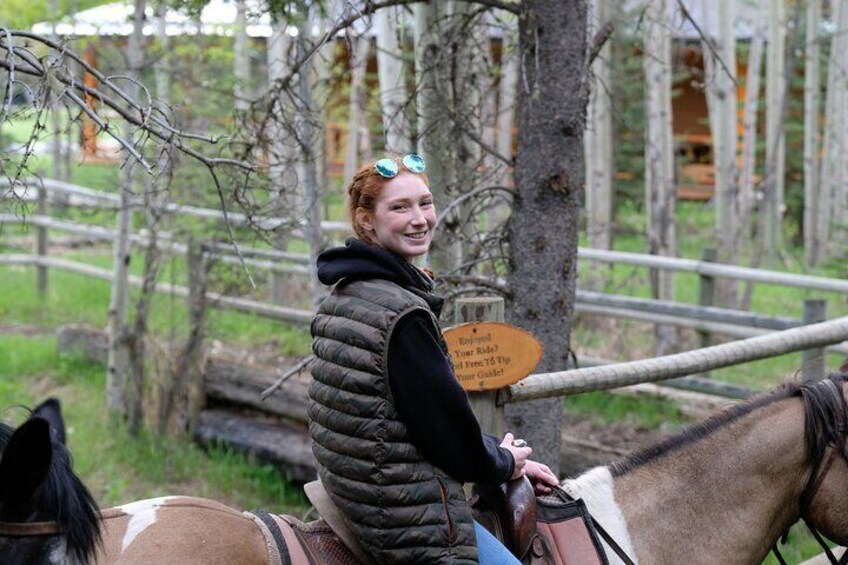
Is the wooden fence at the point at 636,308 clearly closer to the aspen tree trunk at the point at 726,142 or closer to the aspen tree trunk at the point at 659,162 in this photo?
the aspen tree trunk at the point at 659,162

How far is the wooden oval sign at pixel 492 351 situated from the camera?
3.58m

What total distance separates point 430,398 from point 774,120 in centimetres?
1580

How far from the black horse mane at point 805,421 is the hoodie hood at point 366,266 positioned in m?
1.19

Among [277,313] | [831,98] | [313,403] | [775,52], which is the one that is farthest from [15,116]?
[831,98]

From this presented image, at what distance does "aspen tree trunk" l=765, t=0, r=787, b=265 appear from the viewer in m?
15.7

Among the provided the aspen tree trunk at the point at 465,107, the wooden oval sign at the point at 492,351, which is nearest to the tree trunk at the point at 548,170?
the aspen tree trunk at the point at 465,107

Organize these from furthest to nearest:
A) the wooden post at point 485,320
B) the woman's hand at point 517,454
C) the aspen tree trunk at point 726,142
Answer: the aspen tree trunk at point 726,142 → the wooden post at point 485,320 → the woman's hand at point 517,454

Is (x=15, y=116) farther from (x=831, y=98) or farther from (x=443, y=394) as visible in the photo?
(x=831, y=98)

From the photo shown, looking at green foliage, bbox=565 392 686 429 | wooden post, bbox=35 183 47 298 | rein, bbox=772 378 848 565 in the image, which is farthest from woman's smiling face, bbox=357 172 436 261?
wooden post, bbox=35 183 47 298

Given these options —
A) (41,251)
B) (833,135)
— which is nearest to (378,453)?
(41,251)

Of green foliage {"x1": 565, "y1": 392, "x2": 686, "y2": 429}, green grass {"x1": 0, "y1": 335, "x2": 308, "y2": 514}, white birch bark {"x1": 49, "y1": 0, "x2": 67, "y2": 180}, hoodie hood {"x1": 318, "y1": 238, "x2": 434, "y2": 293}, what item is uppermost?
white birch bark {"x1": 49, "y1": 0, "x2": 67, "y2": 180}

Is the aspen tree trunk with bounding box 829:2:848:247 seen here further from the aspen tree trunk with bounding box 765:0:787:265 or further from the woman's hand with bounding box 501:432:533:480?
the woman's hand with bounding box 501:432:533:480

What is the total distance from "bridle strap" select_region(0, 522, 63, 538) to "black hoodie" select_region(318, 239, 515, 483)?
86cm

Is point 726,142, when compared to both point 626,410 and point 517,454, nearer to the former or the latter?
point 626,410
